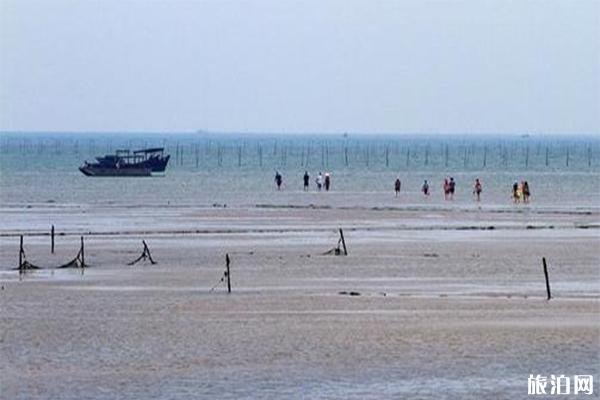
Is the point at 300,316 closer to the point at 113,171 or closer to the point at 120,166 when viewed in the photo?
the point at 113,171

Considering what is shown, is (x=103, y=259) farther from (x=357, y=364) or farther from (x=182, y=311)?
(x=357, y=364)

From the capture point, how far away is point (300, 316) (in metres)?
30.5

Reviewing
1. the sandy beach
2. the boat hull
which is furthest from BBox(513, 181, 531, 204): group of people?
the boat hull

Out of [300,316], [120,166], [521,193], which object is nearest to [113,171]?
[120,166]

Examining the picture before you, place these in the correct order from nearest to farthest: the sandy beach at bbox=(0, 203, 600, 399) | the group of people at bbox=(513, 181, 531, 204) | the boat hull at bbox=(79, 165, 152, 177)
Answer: the sandy beach at bbox=(0, 203, 600, 399) < the group of people at bbox=(513, 181, 531, 204) < the boat hull at bbox=(79, 165, 152, 177)

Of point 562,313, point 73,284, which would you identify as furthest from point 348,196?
point 562,313

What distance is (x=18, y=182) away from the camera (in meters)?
117

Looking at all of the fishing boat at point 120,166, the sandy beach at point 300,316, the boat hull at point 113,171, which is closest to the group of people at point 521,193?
the sandy beach at point 300,316

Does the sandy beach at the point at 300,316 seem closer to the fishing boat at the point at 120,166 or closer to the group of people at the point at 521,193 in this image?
the group of people at the point at 521,193

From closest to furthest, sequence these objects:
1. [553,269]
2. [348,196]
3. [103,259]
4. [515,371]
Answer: [515,371] < [553,269] < [103,259] < [348,196]

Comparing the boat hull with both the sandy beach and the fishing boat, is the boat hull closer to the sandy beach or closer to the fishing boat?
the fishing boat

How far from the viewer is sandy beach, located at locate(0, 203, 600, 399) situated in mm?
23531

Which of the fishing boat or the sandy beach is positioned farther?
the fishing boat

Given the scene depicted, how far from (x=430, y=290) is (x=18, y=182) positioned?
86.0 meters
